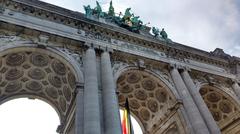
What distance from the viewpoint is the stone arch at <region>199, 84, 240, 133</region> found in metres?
21.4

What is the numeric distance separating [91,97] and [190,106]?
750cm

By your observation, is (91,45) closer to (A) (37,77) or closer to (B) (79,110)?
(A) (37,77)

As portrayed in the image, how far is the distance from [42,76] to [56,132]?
398 centimetres

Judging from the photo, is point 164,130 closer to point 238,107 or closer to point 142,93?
point 142,93

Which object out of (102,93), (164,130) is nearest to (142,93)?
(164,130)

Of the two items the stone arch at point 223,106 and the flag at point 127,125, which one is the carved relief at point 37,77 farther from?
the stone arch at point 223,106

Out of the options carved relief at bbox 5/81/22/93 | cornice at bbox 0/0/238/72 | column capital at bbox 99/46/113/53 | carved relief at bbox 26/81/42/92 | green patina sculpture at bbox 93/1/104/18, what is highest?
green patina sculpture at bbox 93/1/104/18

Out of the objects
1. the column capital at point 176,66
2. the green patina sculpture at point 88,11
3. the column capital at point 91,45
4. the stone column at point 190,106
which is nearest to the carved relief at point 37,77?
the column capital at point 91,45

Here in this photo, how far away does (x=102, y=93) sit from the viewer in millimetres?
14594

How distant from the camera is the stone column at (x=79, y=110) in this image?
12.5 metres

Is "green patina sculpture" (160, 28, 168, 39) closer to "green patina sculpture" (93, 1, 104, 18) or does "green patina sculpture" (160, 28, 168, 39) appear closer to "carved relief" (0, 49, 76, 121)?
"green patina sculpture" (93, 1, 104, 18)

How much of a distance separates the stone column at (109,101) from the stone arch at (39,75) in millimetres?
1528

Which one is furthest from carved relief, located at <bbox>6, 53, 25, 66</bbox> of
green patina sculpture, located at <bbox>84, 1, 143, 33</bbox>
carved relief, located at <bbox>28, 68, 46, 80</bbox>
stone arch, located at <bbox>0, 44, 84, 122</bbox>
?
green patina sculpture, located at <bbox>84, 1, 143, 33</bbox>

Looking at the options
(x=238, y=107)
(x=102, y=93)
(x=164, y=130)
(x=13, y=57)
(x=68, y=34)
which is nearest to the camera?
(x=102, y=93)
